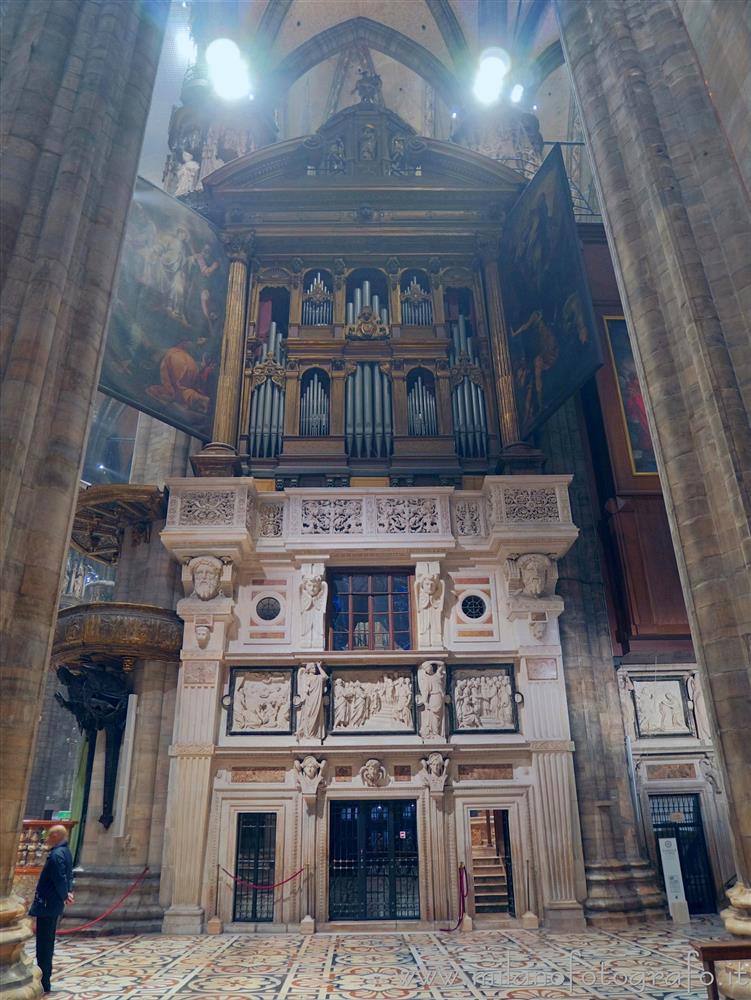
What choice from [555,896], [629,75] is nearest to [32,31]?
[629,75]

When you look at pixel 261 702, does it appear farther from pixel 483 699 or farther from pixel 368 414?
pixel 368 414

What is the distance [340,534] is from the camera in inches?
446

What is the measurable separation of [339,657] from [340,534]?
1948mm

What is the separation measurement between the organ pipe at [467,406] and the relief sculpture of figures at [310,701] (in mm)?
4560

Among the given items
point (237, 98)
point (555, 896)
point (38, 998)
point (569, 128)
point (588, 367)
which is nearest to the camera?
point (38, 998)

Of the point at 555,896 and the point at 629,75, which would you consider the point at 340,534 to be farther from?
the point at 629,75

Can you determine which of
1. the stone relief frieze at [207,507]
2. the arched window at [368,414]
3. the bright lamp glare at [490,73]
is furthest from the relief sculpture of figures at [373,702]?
the bright lamp glare at [490,73]

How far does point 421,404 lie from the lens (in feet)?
41.8

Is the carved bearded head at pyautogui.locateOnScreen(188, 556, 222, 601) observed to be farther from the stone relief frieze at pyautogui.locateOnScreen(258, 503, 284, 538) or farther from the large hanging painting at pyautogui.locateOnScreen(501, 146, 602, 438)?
the large hanging painting at pyautogui.locateOnScreen(501, 146, 602, 438)

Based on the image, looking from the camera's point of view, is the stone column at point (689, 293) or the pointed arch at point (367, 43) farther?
the pointed arch at point (367, 43)

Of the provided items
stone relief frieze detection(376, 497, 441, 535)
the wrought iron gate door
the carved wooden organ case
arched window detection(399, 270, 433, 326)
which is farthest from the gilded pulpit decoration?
the wrought iron gate door

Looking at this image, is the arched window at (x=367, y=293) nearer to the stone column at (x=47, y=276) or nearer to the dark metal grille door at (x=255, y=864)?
the stone column at (x=47, y=276)

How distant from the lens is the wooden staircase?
1033 cm

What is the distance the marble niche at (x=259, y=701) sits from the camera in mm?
10641
